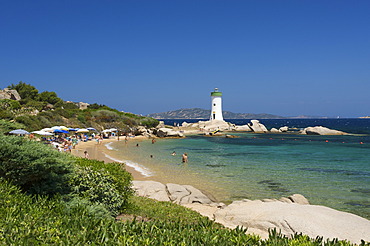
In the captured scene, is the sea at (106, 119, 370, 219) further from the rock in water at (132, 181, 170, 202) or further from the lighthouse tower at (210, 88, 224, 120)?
the lighthouse tower at (210, 88, 224, 120)

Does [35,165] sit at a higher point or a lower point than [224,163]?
higher

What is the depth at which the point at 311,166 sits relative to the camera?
25391 mm

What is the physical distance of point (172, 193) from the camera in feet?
47.1

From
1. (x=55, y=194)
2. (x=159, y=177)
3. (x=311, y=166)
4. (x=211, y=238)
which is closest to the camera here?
(x=211, y=238)

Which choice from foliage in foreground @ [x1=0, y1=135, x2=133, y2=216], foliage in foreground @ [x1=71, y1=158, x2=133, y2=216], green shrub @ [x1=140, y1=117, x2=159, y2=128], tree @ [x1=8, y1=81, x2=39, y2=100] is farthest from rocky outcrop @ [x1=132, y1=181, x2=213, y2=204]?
tree @ [x1=8, y1=81, x2=39, y2=100]

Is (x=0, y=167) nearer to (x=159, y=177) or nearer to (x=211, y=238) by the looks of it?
(x=211, y=238)

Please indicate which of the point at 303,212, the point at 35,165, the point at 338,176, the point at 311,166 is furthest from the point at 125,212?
the point at 311,166

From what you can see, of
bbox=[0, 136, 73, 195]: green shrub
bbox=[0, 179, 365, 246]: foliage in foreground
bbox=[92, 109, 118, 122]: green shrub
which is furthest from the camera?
bbox=[92, 109, 118, 122]: green shrub

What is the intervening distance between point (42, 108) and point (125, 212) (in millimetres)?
66464

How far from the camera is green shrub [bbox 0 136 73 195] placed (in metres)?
6.70

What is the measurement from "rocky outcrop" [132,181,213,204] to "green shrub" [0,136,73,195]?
675cm

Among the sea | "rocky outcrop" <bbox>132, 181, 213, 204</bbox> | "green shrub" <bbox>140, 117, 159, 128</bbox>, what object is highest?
"green shrub" <bbox>140, 117, 159, 128</bbox>

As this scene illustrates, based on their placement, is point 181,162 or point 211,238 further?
point 181,162

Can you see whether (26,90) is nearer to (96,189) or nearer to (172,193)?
(172,193)
